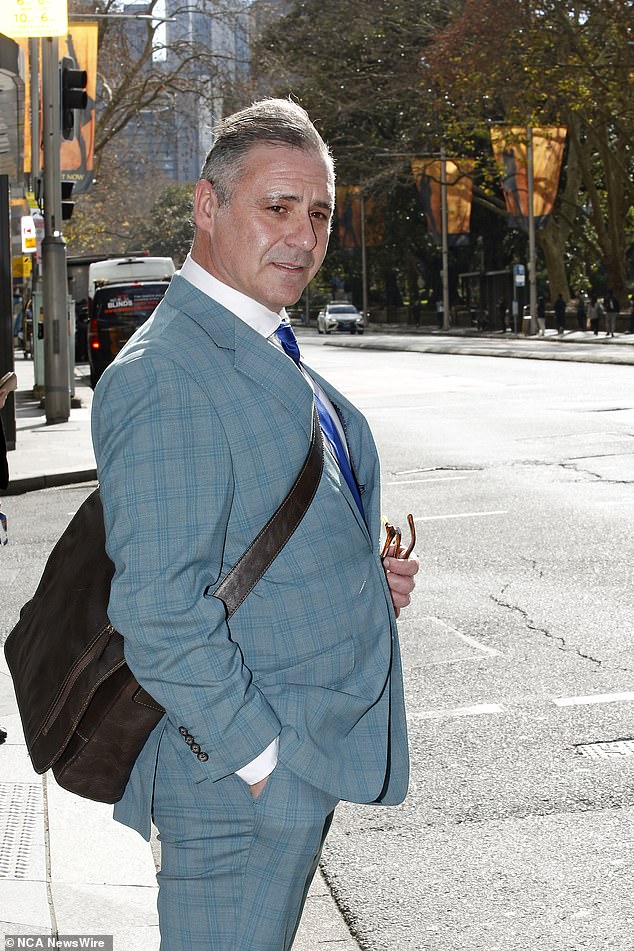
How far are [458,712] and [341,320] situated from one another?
60.7m

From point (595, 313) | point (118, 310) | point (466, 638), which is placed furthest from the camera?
point (595, 313)

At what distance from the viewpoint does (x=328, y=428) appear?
2408 millimetres

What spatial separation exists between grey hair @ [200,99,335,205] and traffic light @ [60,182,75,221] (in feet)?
61.7

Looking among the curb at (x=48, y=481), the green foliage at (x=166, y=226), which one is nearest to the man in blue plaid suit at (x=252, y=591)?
the curb at (x=48, y=481)

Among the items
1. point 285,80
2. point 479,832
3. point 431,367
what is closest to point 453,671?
point 479,832

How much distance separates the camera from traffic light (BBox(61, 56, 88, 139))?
18125 mm

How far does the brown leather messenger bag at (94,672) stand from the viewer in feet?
7.06

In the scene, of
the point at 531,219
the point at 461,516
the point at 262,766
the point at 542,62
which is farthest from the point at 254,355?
the point at 531,219

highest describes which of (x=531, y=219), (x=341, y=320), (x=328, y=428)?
(x=531, y=219)

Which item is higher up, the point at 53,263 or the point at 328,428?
the point at 53,263

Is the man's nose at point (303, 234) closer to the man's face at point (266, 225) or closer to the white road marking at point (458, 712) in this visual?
the man's face at point (266, 225)

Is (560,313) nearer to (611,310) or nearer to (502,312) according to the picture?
(611,310)

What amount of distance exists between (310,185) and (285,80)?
2216 inches

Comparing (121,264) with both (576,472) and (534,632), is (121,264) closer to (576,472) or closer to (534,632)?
(576,472)
